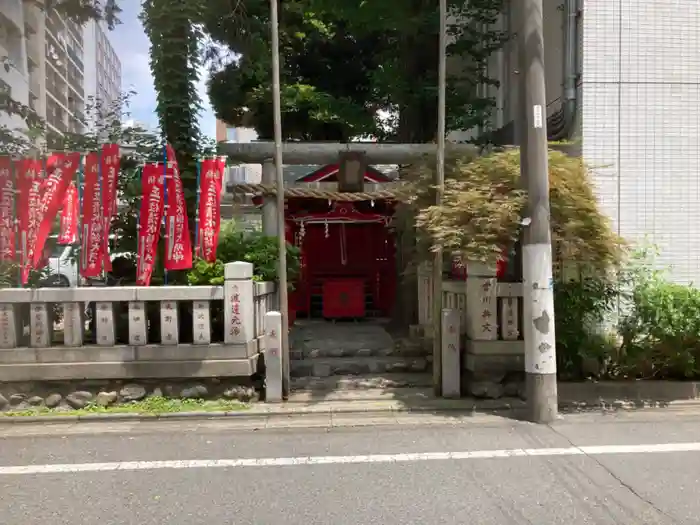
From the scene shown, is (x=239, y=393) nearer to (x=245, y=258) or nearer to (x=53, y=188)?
(x=245, y=258)

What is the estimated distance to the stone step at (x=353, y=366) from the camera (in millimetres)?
8234

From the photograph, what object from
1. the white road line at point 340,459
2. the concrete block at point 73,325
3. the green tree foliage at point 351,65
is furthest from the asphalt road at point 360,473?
the green tree foliage at point 351,65

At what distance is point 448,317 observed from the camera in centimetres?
739

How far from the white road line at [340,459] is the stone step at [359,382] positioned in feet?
7.18

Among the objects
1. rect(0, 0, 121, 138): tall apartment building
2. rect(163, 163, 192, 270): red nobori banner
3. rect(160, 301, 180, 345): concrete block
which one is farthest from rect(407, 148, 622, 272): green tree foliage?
rect(0, 0, 121, 138): tall apartment building

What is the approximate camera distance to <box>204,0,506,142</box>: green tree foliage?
9930mm

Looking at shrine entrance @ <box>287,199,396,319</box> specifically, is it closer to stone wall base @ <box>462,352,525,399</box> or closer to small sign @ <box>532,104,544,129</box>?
stone wall base @ <box>462,352,525,399</box>

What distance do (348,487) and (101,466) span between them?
7.38 ft

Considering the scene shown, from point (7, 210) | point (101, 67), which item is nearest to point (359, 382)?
point (7, 210)

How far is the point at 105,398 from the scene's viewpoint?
23.0 feet

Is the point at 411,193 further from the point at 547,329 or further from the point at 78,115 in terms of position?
the point at 78,115

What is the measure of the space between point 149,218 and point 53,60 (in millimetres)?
14495

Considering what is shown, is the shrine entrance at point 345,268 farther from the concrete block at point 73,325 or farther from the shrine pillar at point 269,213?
the concrete block at point 73,325

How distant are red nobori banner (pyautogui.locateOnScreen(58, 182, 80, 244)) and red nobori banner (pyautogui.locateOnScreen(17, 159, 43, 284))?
0.28m
